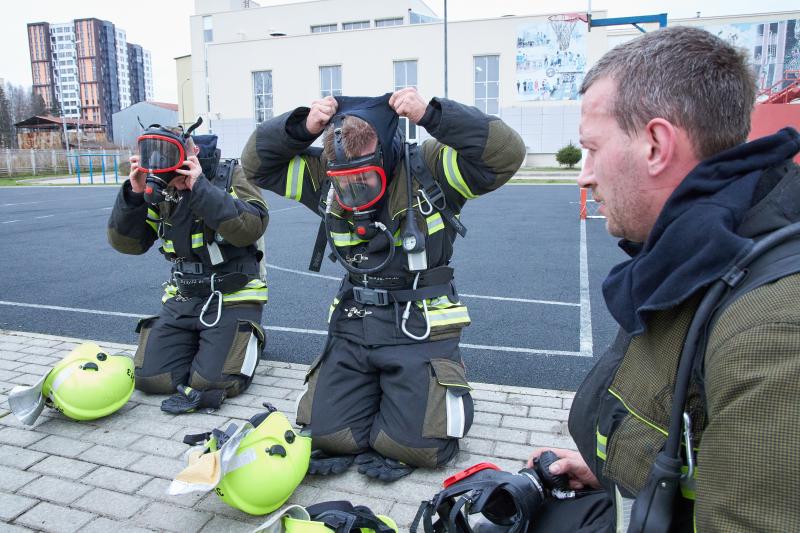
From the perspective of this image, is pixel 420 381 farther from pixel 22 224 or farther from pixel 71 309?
pixel 22 224

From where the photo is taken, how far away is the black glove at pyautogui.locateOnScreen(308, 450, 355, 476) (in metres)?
3.41

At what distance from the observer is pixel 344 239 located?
3.75 m

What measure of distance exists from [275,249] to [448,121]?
8.04 m

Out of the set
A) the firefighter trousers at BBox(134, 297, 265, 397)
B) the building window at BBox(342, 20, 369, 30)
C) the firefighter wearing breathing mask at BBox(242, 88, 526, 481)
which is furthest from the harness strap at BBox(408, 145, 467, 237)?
the building window at BBox(342, 20, 369, 30)

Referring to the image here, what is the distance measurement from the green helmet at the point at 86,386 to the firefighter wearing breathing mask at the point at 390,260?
1.26 metres

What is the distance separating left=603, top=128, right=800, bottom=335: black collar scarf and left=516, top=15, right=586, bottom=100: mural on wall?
148 feet

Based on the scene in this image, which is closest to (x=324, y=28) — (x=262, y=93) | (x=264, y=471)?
(x=262, y=93)

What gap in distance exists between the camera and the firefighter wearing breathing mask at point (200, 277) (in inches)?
167

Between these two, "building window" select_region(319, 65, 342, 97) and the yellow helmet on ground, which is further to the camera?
"building window" select_region(319, 65, 342, 97)

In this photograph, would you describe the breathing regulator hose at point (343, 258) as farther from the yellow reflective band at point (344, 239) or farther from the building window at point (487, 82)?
the building window at point (487, 82)

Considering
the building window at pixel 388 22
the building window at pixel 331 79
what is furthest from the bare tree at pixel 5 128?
the building window at pixel 388 22

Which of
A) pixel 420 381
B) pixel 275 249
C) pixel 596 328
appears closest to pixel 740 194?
pixel 420 381

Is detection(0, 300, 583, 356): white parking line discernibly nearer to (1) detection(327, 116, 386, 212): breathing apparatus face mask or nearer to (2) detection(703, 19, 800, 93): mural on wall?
(1) detection(327, 116, 386, 212): breathing apparatus face mask

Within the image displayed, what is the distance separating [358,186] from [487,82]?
44.3 metres
